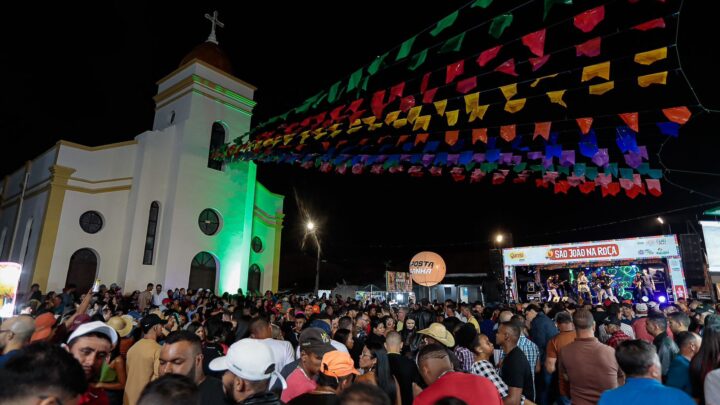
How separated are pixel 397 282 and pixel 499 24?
65.8 feet

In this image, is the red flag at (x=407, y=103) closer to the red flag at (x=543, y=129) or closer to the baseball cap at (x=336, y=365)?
the red flag at (x=543, y=129)

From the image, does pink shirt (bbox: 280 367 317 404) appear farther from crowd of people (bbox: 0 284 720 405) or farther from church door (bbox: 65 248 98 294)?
church door (bbox: 65 248 98 294)

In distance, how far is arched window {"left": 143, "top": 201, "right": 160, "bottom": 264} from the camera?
1767 cm

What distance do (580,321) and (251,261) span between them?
62.5 feet

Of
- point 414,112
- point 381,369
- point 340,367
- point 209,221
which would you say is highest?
point 414,112

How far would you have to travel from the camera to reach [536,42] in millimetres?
5492

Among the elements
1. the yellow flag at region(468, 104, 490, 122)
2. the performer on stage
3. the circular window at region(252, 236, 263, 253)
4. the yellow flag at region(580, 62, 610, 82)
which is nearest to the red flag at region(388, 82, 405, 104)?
the yellow flag at region(468, 104, 490, 122)

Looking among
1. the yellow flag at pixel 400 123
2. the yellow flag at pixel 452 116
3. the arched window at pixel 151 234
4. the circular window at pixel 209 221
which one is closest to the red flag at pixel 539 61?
the yellow flag at pixel 452 116

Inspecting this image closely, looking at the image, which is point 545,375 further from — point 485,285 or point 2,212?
point 2,212

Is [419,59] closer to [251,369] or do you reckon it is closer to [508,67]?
[508,67]

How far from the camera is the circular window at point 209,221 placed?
18516mm

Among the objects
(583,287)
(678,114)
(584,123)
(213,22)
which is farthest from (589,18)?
(213,22)

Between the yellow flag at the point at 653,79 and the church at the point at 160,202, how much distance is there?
55.6 feet

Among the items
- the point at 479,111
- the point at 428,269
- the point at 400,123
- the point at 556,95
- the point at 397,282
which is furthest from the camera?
the point at 397,282
